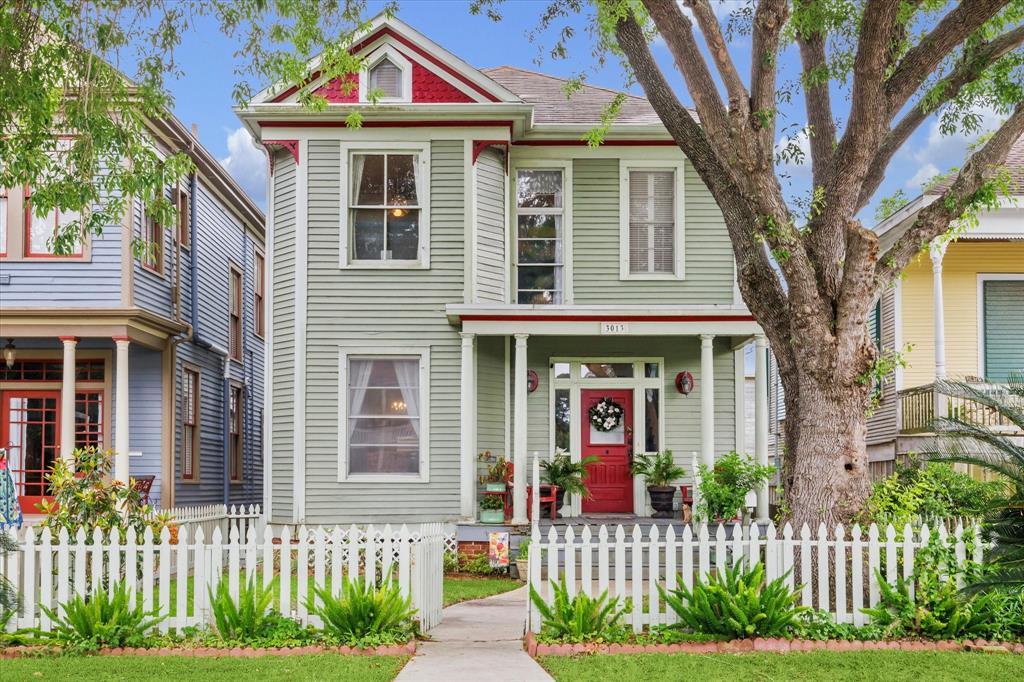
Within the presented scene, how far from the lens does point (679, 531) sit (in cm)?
1672

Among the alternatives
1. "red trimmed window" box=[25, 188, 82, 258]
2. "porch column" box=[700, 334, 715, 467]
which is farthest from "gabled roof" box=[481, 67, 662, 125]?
"red trimmed window" box=[25, 188, 82, 258]

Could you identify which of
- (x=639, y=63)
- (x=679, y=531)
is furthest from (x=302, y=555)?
(x=679, y=531)

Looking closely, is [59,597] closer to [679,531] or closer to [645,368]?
[679,531]

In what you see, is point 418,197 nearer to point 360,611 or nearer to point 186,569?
point 186,569

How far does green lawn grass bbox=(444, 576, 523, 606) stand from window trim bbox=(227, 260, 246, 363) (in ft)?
35.9

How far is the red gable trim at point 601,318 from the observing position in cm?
1683

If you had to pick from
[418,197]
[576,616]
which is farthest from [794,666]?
[418,197]

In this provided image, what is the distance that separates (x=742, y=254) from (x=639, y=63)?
2.25 metres

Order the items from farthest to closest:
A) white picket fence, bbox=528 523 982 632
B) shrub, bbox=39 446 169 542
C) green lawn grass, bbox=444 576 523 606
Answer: green lawn grass, bbox=444 576 523 606, shrub, bbox=39 446 169 542, white picket fence, bbox=528 523 982 632

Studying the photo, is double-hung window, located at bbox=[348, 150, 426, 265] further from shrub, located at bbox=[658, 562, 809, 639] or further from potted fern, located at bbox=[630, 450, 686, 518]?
shrub, located at bbox=[658, 562, 809, 639]

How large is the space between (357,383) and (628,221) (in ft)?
16.9

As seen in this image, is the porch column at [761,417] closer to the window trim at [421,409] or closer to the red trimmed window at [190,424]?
the window trim at [421,409]

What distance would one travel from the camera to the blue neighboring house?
17.7 meters

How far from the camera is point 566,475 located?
17.4 metres
